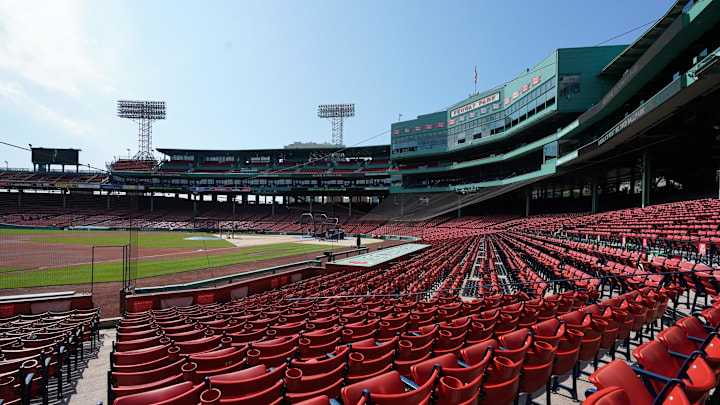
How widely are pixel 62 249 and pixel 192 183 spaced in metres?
44.1

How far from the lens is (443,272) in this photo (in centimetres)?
1304

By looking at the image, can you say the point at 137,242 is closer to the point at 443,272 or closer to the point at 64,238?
the point at 64,238

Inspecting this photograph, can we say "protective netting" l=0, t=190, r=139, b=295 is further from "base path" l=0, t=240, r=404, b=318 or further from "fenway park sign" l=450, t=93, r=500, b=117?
"fenway park sign" l=450, t=93, r=500, b=117

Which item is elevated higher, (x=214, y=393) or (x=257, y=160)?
(x=257, y=160)

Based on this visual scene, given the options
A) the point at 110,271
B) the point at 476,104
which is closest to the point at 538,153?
the point at 476,104

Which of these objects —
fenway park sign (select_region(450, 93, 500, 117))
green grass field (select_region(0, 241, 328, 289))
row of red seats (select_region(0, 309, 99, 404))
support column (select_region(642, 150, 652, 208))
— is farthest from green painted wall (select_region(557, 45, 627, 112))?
row of red seats (select_region(0, 309, 99, 404))

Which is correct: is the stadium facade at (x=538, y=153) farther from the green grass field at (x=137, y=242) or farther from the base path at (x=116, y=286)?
the green grass field at (x=137, y=242)

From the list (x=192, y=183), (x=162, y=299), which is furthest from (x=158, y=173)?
(x=162, y=299)

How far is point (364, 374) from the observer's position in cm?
343

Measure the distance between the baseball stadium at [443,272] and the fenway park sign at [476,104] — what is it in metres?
0.25

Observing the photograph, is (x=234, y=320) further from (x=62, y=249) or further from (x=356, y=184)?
(x=356, y=184)

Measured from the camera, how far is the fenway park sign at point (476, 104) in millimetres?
47606

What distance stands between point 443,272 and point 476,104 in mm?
44714

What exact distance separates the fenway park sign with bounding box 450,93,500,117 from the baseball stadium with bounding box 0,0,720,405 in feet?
0.82
